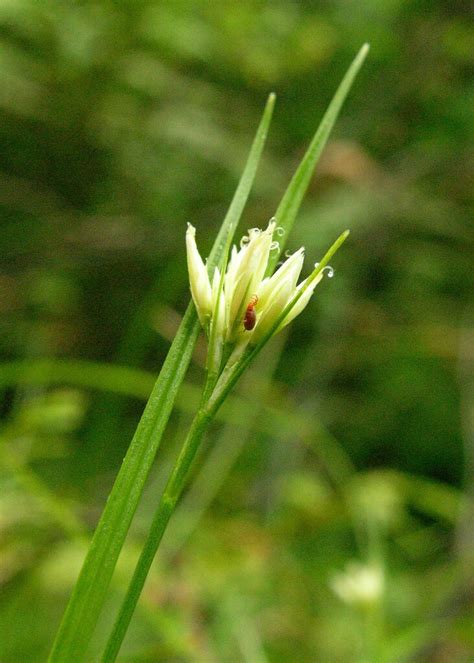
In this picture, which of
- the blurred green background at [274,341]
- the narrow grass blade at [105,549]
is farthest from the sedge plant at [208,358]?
the blurred green background at [274,341]

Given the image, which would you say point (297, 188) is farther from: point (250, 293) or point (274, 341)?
point (274, 341)

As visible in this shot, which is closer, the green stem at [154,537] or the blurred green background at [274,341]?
the green stem at [154,537]

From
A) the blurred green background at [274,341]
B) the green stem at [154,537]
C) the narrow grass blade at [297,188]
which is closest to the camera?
the green stem at [154,537]

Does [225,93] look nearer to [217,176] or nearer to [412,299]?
[217,176]

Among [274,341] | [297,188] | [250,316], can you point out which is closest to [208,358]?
[250,316]

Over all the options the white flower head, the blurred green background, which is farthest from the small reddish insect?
the blurred green background

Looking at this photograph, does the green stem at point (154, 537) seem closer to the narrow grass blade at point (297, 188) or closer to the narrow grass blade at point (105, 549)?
the narrow grass blade at point (105, 549)

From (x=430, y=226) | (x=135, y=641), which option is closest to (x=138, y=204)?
(x=430, y=226)
